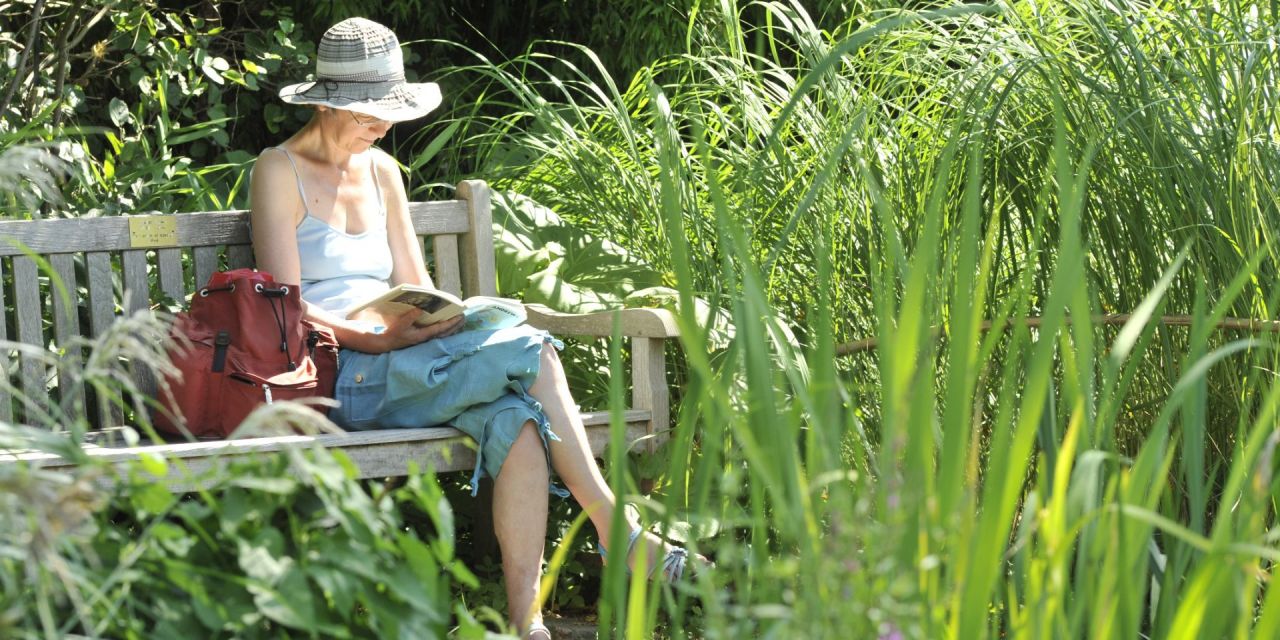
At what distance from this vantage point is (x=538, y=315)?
290cm

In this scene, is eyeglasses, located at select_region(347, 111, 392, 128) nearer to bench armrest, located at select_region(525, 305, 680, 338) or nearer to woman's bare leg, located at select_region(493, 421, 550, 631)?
bench armrest, located at select_region(525, 305, 680, 338)

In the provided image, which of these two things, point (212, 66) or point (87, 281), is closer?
point (87, 281)

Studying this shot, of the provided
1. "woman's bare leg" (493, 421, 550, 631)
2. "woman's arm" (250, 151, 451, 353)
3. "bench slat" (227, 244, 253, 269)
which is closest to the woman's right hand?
"woman's arm" (250, 151, 451, 353)

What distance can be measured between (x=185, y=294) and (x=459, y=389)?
2.39 feet

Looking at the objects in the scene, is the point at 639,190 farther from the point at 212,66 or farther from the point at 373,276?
the point at 212,66

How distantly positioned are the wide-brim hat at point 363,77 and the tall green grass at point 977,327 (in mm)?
302

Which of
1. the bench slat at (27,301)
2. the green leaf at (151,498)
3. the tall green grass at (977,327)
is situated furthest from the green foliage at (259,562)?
the bench slat at (27,301)

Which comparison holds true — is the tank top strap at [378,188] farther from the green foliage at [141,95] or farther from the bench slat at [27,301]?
the bench slat at [27,301]

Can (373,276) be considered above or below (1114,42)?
below

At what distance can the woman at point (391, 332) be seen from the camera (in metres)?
2.42

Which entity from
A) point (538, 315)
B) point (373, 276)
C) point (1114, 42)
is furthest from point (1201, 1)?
point (373, 276)

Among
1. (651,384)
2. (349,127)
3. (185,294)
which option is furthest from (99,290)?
(651,384)

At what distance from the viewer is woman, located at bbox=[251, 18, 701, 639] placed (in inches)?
95.1

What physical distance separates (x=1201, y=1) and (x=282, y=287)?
5.68 feet
